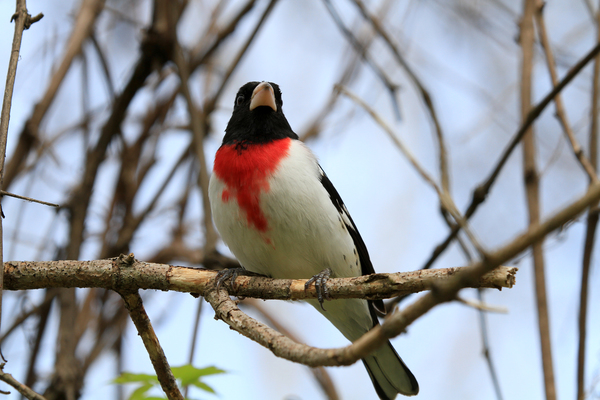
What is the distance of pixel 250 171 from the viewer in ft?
10.5

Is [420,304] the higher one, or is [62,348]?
[62,348]

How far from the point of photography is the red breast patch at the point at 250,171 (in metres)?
3.15

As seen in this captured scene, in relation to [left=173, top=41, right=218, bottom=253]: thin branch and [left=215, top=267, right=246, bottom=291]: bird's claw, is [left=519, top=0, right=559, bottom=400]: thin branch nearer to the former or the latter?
[left=215, top=267, right=246, bottom=291]: bird's claw

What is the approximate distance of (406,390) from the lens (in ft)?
11.0

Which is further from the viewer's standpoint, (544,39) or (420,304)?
(544,39)

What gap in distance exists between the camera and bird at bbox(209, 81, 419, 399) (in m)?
3.14

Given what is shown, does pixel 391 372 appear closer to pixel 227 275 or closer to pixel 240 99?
pixel 227 275

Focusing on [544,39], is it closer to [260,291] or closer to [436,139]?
[436,139]

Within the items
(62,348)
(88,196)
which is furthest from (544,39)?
(62,348)

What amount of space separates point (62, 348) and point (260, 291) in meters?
1.78

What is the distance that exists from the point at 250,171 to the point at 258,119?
20.7 inches

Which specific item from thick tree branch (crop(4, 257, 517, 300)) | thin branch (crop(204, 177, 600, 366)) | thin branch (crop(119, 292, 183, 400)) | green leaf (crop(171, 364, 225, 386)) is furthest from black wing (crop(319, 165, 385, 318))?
thin branch (crop(204, 177, 600, 366))

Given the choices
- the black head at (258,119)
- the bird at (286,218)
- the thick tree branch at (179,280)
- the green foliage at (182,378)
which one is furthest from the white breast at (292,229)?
the green foliage at (182,378)

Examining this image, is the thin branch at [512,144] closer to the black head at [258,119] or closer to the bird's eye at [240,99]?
the black head at [258,119]
